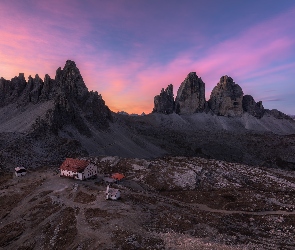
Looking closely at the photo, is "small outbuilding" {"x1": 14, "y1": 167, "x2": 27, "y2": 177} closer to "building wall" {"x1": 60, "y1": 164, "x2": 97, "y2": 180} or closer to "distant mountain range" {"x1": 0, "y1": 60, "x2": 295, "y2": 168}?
"distant mountain range" {"x1": 0, "y1": 60, "x2": 295, "y2": 168}

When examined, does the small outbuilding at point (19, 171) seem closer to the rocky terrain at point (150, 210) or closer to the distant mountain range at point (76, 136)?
the rocky terrain at point (150, 210)

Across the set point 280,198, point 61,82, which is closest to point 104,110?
point 61,82

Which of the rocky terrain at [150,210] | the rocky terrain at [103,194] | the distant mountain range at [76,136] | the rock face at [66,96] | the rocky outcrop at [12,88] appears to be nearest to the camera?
the rocky terrain at [150,210]

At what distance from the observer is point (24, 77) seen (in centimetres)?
15412

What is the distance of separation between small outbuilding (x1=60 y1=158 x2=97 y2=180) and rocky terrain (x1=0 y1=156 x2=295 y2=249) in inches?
78.0

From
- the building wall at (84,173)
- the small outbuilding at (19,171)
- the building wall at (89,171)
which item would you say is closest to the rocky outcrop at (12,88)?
the small outbuilding at (19,171)

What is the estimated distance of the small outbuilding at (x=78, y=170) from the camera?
65.0m

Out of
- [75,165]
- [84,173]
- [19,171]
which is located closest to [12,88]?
[19,171]

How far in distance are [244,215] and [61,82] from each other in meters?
114

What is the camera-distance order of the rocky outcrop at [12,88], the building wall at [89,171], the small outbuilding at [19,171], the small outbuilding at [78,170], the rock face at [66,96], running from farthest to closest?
the rocky outcrop at [12,88], the rock face at [66,96], the small outbuilding at [19,171], the building wall at [89,171], the small outbuilding at [78,170]

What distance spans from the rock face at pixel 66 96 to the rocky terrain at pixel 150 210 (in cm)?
4312

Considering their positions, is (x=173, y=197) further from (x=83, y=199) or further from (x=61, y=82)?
(x=61, y=82)

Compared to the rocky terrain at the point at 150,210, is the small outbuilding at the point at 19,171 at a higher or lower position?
higher

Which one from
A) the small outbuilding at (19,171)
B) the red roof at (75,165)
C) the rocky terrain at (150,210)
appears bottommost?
the rocky terrain at (150,210)
